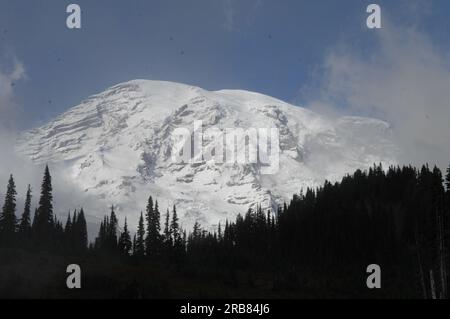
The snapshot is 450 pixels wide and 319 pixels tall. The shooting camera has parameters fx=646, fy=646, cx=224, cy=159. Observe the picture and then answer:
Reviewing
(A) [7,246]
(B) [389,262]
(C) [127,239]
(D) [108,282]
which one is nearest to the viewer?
(D) [108,282]

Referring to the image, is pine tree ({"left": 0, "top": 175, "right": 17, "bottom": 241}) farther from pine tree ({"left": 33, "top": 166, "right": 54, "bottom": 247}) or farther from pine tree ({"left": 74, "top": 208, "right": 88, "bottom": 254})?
pine tree ({"left": 74, "top": 208, "right": 88, "bottom": 254})

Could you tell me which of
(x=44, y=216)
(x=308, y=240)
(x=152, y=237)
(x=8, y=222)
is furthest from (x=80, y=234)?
(x=308, y=240)

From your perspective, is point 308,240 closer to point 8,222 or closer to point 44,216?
point 44,216

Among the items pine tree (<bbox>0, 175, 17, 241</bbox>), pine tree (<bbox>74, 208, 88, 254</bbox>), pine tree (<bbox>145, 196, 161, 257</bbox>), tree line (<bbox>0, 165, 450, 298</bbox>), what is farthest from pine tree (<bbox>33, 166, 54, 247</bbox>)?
pine tree (<bbox>74, 208, 88, 254</bbox>)

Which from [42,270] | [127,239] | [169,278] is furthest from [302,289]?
[127,239]

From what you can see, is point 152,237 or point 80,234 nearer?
point 152,237

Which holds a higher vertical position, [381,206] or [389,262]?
[381,206]

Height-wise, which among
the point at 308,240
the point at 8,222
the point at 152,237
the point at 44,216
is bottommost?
the point at 308,240

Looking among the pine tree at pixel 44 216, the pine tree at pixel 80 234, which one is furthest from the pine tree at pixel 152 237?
the pine tree at pixel 44 216

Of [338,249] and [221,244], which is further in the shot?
[221,244]
